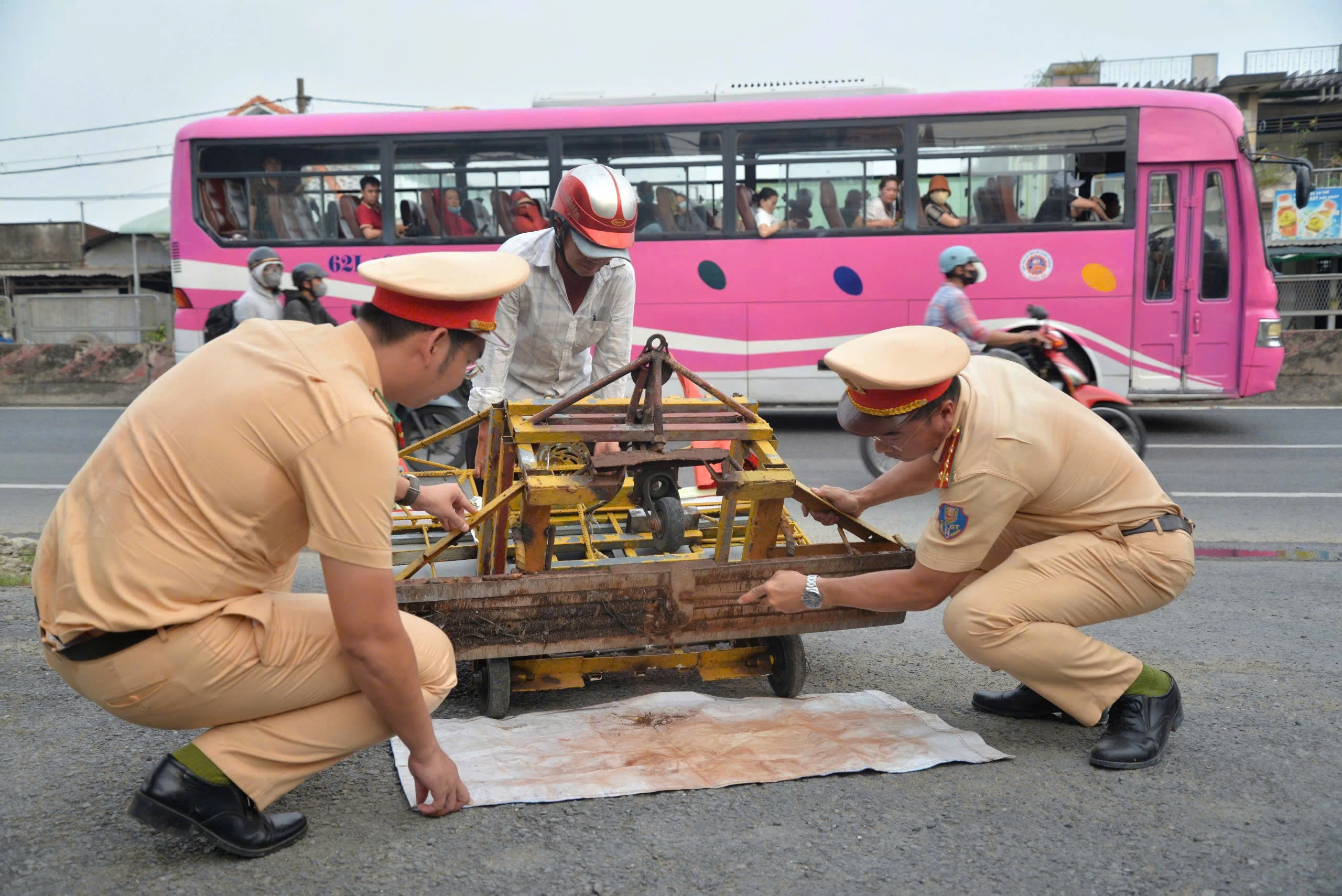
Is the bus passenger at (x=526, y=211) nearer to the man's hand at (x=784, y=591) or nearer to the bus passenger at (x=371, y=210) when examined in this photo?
the bus passenger at (x=371, y=210)

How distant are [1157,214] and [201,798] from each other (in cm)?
1070

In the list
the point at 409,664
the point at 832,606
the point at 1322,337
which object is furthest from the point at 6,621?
the point at 1322,337

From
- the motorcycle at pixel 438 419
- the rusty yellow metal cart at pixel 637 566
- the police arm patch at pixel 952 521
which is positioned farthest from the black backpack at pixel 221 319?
the police arm patch at pixel 952 521

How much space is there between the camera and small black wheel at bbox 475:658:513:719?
11.1ft

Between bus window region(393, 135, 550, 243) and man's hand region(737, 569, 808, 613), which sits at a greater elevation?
bus window region(393, 135, 550, 243)

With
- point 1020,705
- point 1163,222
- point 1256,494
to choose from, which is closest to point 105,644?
point 1020,705

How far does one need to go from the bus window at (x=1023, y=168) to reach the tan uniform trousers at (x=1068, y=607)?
8333mm

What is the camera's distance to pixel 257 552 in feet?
7.99

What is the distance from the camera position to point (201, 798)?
2.45 metres

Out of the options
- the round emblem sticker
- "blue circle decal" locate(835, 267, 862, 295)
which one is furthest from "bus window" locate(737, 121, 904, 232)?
the round emblem sticker

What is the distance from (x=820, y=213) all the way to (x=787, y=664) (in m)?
8.23

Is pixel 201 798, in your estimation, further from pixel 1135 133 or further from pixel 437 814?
pixel 1135 133

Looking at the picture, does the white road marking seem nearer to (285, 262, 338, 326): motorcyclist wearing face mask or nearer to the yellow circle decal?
the yellow circle decal

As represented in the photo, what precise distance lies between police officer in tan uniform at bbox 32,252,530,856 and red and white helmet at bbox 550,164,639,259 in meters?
1.37
